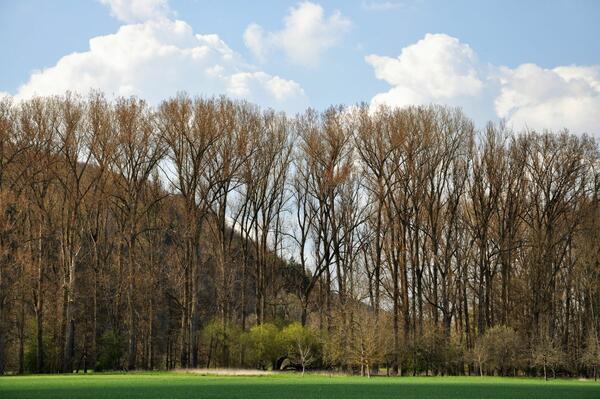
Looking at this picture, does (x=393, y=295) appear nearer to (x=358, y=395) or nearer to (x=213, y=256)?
(x=213, y=256)

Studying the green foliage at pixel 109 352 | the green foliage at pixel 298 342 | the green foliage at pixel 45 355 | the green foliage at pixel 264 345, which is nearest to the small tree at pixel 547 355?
the green foliage at pixel 298 342

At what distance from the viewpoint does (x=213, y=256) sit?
2457 inches

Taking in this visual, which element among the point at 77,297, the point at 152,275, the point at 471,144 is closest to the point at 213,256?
the point at 152,275

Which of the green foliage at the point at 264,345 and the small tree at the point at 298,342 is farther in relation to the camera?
the green foliage at the point at 264,345

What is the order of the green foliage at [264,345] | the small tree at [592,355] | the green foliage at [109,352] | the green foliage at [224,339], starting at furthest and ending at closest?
the green foliage at [224,339] < the green foliage at [109,352] < the small tree at [592,355] < the green foliage at [264,345]

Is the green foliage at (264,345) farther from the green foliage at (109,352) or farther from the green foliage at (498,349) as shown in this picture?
the green foliage at (498,349)

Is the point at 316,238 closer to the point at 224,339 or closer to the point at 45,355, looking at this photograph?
the point at 224,339

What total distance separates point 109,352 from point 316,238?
18321 mm

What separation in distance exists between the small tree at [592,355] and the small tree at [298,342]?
19315 mm

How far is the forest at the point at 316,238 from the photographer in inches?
2028

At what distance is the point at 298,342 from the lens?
5062 centimetres

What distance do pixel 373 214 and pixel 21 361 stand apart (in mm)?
28340

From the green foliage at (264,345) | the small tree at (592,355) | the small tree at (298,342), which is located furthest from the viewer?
the small tree at (592,355)

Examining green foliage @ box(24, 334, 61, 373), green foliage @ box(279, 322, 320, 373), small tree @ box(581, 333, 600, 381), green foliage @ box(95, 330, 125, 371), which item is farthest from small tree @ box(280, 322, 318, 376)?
small tree @ box(581, 333, 600, 381)
